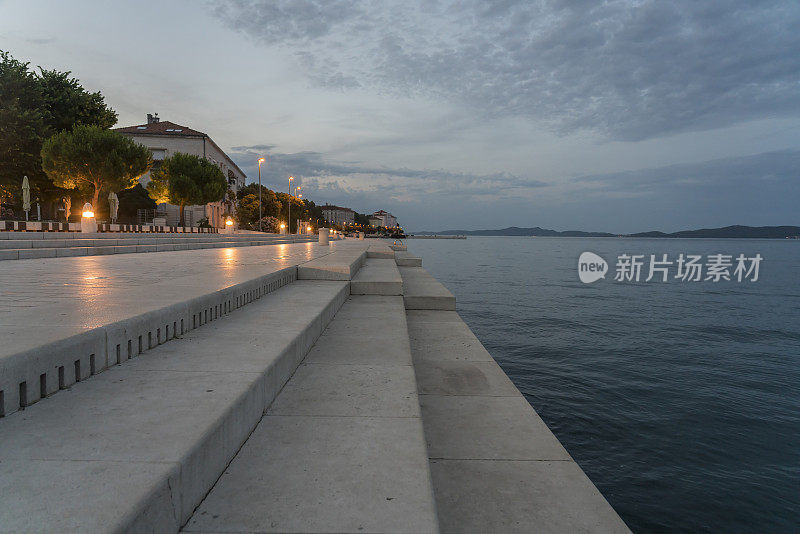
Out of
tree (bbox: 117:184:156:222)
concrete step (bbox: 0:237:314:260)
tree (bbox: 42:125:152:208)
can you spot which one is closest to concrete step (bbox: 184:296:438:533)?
concrete step (bbox: 0:237:314:260)

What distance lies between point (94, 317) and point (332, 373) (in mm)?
1957

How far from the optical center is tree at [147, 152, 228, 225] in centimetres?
4416

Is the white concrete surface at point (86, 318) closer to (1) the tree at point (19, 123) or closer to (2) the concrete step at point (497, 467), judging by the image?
(2) the concrete step at point (497, 467)

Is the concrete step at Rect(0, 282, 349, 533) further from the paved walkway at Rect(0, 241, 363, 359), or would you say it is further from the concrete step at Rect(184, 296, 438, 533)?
the paved walkway at Rect(0, 241, 363, 359)

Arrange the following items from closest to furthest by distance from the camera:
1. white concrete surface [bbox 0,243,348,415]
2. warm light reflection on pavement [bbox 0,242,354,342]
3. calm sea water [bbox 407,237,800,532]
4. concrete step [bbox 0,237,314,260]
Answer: white concrete surface [bbox 0,243,348,415], warm light reflection on pavement [bbox 0,242,354,342], calm sea water [bbox 407,237,800,532], concrete step [bbox 0,237,314,260]

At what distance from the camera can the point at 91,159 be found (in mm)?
29844

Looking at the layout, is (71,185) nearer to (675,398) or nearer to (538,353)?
(538,353)

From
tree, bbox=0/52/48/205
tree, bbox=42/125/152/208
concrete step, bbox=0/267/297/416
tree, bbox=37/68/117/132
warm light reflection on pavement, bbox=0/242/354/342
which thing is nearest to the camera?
concrete step, bbox=0/267/297/416

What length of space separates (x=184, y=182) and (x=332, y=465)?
4704 cm

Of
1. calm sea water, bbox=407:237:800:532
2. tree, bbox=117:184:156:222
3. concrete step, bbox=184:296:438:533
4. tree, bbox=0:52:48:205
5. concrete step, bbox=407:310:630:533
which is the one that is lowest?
calm sea water, bbox=407:237:800:532

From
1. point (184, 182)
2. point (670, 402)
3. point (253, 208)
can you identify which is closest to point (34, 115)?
point (184, 182)

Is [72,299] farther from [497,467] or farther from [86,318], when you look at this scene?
[497,467]

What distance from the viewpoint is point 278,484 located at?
7.65 ft

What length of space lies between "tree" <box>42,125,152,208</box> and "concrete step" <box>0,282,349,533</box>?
32364 mm
